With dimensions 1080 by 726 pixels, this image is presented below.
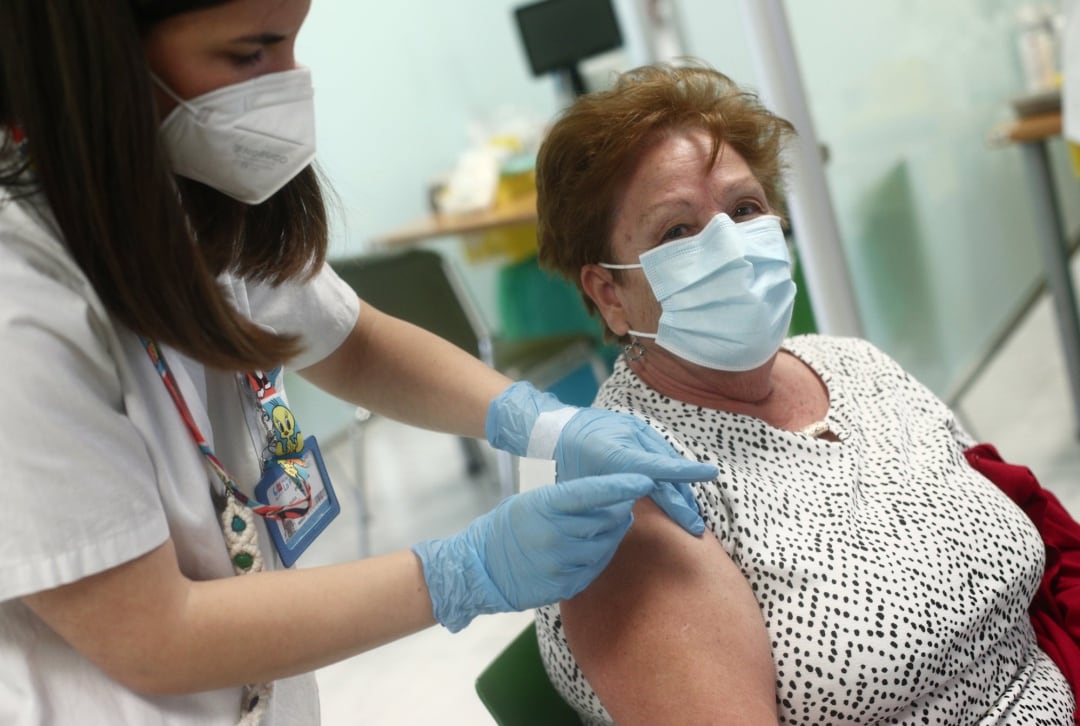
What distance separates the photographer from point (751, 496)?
123 centimetres

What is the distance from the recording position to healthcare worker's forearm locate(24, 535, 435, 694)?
83cm

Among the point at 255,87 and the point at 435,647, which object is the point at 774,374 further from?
the point at 435,647

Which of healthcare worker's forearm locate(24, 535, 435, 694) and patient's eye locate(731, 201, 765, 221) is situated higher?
patient's eye locate(731, 201, 765, 221)

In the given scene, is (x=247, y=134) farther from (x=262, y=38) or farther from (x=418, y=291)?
(x=418, y=291)

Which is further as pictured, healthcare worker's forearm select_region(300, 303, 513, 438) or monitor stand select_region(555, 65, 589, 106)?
monitor stand select_region(555, 65, 589, 106)

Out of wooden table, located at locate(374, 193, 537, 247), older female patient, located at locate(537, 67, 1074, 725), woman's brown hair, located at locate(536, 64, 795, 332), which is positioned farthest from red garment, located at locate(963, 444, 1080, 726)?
wooden table, located at locate(374, 193, 537, 247)

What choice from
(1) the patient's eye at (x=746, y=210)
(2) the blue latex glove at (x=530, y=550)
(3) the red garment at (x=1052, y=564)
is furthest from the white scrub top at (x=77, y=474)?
(3) the red garment at (x=1052, y=564)

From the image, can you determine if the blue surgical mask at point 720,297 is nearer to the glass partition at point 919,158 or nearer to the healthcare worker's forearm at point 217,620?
the healthcare worker's forearm at point 217,620

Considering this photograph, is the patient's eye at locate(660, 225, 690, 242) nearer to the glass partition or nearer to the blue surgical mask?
the blue surgical mask

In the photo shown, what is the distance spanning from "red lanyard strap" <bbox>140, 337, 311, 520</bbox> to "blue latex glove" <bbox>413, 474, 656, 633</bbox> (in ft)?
0.61

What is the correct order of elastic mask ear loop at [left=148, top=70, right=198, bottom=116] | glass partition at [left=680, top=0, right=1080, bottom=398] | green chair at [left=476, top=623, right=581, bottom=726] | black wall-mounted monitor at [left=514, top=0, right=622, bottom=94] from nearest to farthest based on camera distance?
elastic mask ear loop at [left=148, top=70, right=198, bottom=116]
green chair at [left=476, top=623, right=581, bottom=726]
glass partition at [left=680, top=0, right=1080, bottom=398]
black wall-mounted monitor at [left=514, top=0, right=622, bottom=94]

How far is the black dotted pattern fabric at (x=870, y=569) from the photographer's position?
1144 millimetres

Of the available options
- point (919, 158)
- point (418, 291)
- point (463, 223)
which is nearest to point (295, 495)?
point (418, 291)

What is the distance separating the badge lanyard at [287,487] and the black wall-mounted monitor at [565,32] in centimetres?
337
